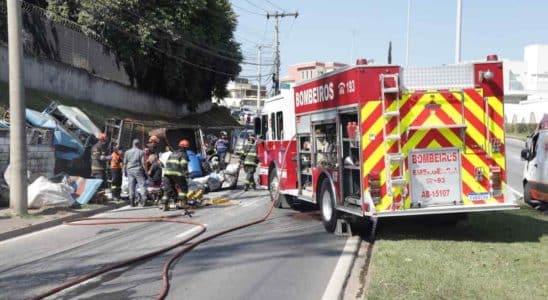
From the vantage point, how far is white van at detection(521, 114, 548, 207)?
12.6 metres

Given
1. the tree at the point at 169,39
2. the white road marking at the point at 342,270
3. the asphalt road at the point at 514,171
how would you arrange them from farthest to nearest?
the tree at the point at 169,39 → the asphalt road at the point at 514,171 → the white road marking at the point at 342,270

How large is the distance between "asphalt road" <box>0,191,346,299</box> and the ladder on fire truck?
130cm

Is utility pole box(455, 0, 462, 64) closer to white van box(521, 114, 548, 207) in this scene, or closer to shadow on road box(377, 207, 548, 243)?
white van box(521, 114, 548, 207)

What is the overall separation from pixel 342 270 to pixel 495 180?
10.8 ft

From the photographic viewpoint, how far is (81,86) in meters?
28.3

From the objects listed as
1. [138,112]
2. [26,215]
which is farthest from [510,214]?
[138,112]

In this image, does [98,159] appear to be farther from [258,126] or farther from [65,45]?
[65,45]

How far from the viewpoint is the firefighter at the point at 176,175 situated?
562 inches

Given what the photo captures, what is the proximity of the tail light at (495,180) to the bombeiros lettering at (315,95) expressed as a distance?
109 inches

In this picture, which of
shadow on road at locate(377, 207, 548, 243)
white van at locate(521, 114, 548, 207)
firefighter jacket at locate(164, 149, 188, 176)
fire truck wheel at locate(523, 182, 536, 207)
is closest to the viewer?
shadow on road at locate(377, 207, 548, 243)

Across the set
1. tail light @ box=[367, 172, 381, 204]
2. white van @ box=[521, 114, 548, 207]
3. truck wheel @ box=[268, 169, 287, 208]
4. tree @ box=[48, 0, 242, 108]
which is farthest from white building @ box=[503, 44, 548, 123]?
tail light @ box=[367, 172, 381, 204]

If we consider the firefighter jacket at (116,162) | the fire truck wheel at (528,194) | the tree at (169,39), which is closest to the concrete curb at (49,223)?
the firefighter jacket at (116,162)

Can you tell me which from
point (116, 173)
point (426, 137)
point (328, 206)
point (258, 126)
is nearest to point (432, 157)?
point (426, 137)

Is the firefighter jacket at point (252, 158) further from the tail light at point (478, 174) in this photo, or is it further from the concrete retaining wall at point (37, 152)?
the tail light at point (478, 174)
